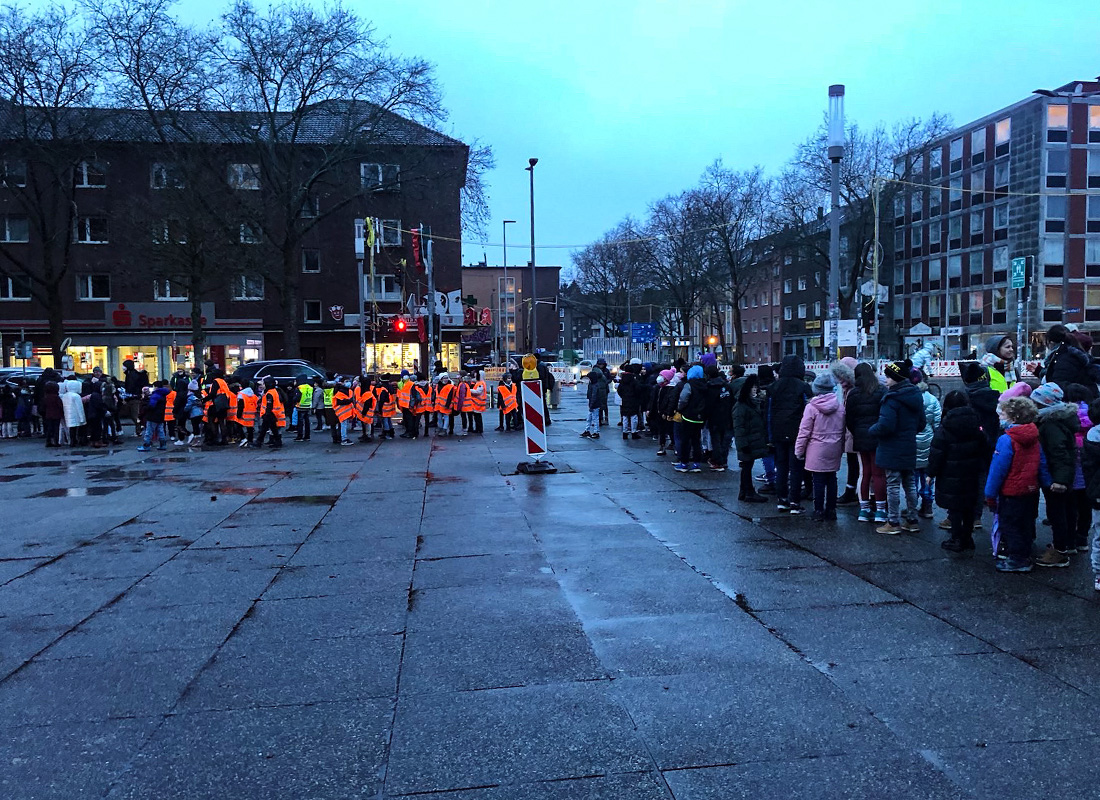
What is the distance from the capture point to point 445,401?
786 inches

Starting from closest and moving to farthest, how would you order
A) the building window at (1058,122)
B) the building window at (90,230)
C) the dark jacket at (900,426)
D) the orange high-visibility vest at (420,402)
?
the dark jacket at (900,426) → the orange high-visibility vest at (420,402) → the building window at (90,230) → the building window at (1058,122)

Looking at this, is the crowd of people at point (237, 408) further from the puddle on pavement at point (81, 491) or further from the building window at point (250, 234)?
the building window at point (250, 234)

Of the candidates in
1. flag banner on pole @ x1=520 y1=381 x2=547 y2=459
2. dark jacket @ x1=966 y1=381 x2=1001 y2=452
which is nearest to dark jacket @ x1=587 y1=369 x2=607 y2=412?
flag banner on pole @ x1=520 y1=381 x2=547 y2=459

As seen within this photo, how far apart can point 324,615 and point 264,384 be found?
1392cm

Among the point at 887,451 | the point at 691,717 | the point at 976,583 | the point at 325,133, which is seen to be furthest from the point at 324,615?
the point at 325,133

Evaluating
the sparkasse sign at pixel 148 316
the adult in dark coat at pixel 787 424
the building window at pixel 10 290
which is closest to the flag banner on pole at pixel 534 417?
the adult in dark coat at pixel 787 424

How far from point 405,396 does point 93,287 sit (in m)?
33.0

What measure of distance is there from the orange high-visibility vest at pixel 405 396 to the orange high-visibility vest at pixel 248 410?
318 cm

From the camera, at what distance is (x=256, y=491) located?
12102 mm

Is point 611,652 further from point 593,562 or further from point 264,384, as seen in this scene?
point 264,384

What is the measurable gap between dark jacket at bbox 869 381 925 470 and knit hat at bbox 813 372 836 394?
741 millimetres

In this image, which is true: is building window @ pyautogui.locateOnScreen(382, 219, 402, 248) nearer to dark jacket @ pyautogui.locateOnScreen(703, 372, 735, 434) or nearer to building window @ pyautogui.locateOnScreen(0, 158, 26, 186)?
building window @ pyautogui.locateOnScreen(0, 158, 26, 186)

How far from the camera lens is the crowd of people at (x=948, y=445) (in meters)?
6.71

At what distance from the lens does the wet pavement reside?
3.68 meters
